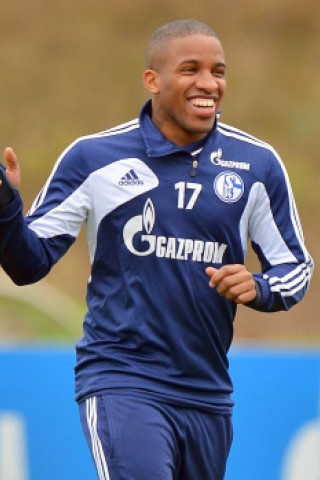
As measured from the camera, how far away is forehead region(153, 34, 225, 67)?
201 inches

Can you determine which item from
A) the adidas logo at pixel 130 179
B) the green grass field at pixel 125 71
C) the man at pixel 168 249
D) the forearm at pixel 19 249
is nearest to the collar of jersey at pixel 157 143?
the man at pixel 168 249

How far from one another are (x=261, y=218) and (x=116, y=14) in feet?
53.0

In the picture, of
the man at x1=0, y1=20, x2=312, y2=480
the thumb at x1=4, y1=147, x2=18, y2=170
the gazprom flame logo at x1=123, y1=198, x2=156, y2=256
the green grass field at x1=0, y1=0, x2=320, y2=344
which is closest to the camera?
the thumb at x1=4, y1=147, x2=18, y2=170

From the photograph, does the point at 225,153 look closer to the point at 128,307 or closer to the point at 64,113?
the point at 128,307

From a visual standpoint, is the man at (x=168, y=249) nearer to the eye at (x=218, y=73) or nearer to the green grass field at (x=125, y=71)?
the eye at (x=218, y=73)

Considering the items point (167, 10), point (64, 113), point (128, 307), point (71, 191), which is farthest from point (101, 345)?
point (167, 10)

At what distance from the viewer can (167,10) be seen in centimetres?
2067

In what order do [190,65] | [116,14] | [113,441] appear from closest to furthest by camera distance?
1. [113,441]
2. [190,65]
3. [116,14]

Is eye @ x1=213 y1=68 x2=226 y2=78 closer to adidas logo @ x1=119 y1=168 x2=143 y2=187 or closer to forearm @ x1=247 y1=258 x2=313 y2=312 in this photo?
adidas logo @ x1=119 y1=168 x2=143 y2=187

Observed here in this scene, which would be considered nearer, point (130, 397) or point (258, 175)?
point (130, 397)

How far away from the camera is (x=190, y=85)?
509 centimetres

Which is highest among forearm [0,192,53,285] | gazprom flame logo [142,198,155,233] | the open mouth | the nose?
the nose

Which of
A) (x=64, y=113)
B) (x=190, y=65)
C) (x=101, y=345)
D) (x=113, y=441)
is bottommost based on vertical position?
(x=113, y=441)

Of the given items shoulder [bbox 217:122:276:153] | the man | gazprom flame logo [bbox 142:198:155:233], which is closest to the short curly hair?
the man
